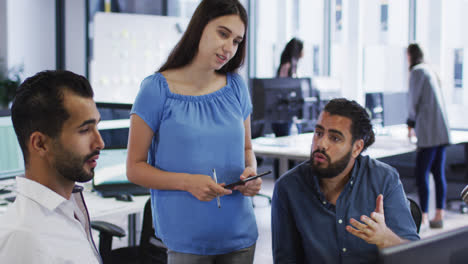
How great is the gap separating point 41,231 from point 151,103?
0.55 meters

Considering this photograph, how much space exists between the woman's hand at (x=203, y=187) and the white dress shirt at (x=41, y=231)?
13.7 inches

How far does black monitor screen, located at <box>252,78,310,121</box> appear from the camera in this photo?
4.04m

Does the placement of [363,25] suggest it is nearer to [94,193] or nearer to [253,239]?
[94,193]

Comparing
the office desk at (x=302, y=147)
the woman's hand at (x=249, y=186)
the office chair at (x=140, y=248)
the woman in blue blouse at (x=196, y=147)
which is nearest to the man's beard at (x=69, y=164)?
the woman in blue blouse at (x=196, y=147)

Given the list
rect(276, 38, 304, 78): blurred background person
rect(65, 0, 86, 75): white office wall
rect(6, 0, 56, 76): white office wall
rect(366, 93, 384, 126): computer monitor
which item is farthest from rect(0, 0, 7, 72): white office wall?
rect(366, 93, 384, 126): computer monitor

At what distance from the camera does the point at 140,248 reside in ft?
8.03

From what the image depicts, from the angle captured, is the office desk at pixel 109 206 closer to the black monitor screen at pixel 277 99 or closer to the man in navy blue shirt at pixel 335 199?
the man in navy blue shirt at pixel 335 199

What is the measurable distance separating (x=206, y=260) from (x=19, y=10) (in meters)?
6.05

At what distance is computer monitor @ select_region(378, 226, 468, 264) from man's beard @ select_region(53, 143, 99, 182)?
0.77 meters

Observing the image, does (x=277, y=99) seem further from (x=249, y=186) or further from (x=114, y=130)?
(x=249, y=186)

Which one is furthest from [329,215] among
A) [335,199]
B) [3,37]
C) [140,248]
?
[3,37]

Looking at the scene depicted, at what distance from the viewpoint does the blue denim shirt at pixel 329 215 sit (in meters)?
1.70

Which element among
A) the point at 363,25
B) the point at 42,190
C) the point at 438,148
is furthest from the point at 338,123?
the point at 363,25

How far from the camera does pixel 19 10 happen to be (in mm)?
6633
